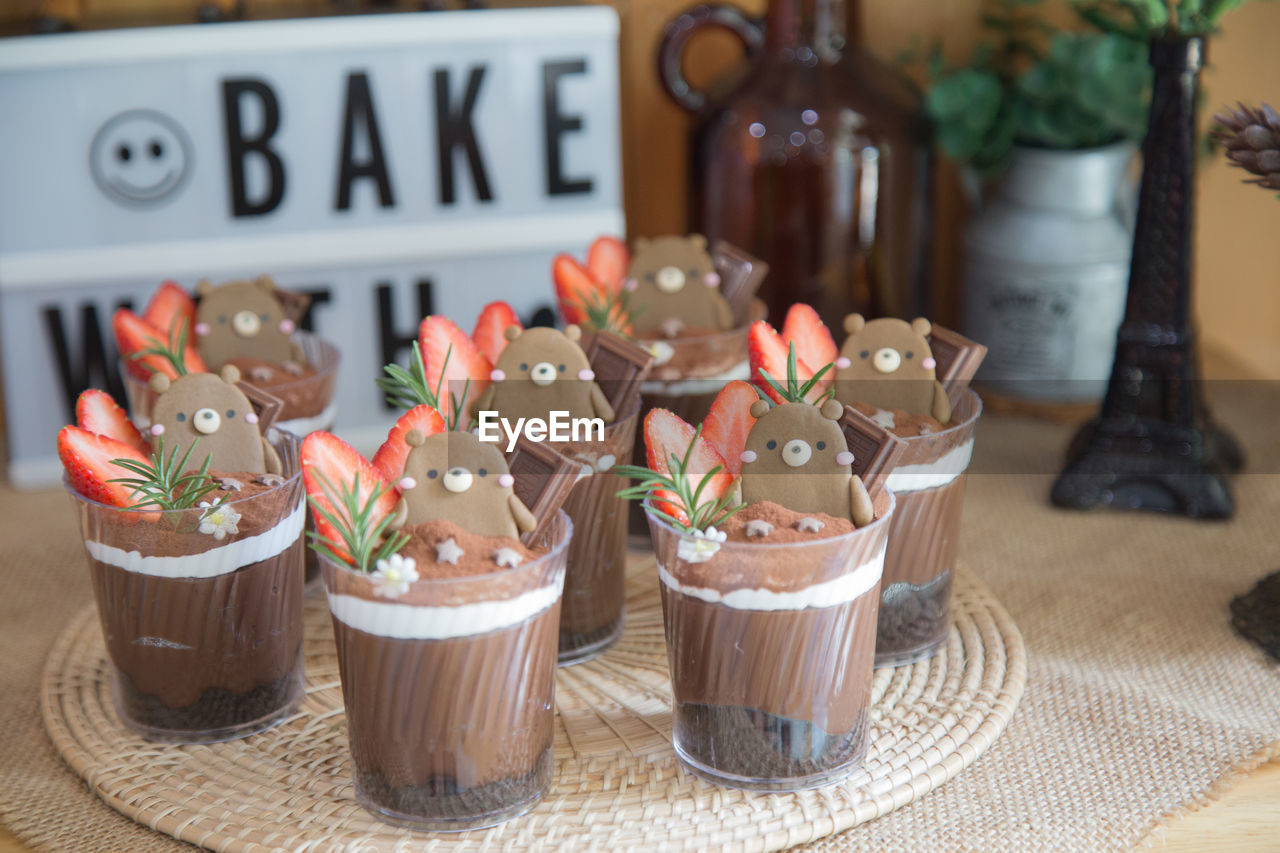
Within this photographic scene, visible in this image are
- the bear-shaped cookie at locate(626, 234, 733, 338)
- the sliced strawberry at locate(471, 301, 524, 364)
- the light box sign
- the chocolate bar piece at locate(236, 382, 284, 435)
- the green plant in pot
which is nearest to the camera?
the chocolate bar piece at locate(236, 382, 284, 435)

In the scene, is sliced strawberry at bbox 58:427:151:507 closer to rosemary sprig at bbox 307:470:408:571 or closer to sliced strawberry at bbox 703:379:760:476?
rosemary sprig at bbox 307:470:408:571

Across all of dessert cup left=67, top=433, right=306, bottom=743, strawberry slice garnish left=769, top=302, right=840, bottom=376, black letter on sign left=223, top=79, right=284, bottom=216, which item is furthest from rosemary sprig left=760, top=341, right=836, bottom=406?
black letter on sign left=223, top=79, right=284, bottom=216

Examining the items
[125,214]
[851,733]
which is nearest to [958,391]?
[851,733]

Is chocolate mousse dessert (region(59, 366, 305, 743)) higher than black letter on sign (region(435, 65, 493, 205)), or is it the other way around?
black letter on sign (region(435, 65, 493, 205))

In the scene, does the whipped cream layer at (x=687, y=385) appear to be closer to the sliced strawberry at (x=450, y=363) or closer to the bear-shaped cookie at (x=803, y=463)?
the sliced strawberry at (x=450, y=363)

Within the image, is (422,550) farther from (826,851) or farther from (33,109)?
(33,109)

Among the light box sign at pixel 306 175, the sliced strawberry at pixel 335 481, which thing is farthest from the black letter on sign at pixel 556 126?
the sliced strawberry at pixel 335 481

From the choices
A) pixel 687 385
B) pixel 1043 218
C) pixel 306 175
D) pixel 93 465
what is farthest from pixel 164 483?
pixel 1043 218
